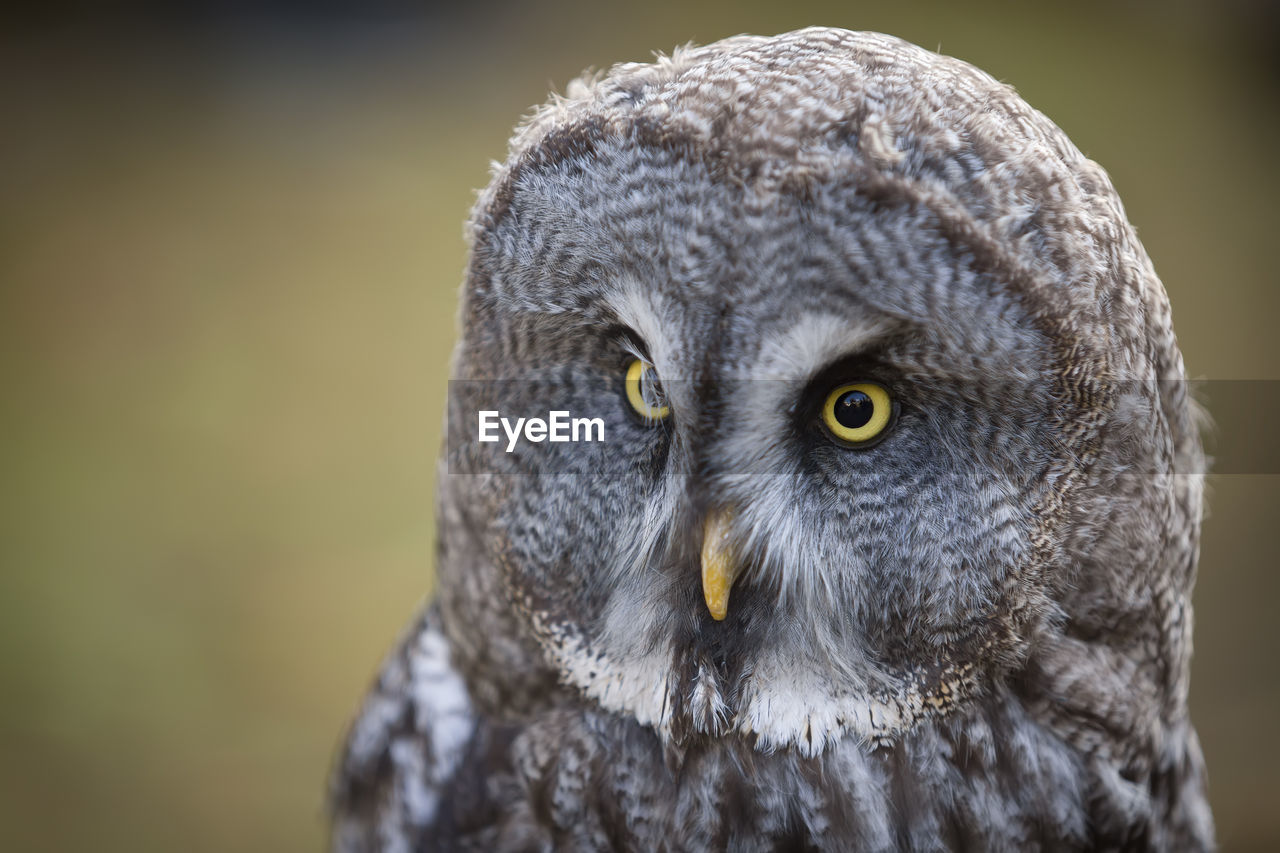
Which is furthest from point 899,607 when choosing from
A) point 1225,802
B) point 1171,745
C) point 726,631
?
point 1225,802

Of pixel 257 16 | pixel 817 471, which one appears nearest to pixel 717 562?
pixel 817 471

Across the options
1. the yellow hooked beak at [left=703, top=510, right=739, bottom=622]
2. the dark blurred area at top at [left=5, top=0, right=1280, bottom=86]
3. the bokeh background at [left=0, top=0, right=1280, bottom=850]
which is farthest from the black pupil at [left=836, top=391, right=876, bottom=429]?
the dark blurred area at top at [left=5, top=0, right=1280, bottom=86]

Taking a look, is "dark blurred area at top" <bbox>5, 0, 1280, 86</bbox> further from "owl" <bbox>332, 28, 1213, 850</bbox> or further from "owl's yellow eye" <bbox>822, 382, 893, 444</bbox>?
"owl's yellow eye" <bbox>822, 382, 893, 444</bbox>

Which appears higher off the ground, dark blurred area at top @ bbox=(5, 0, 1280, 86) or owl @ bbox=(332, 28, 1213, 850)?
dark blurred area at top @ bbox=(5, 0, 1280, 86)

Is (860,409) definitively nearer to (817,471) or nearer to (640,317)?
(817,471)

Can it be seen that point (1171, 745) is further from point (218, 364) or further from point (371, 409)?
point (218, 364)

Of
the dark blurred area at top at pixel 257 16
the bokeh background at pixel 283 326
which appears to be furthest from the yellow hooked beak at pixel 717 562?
the dark blurred area at top at pixel 257 16
